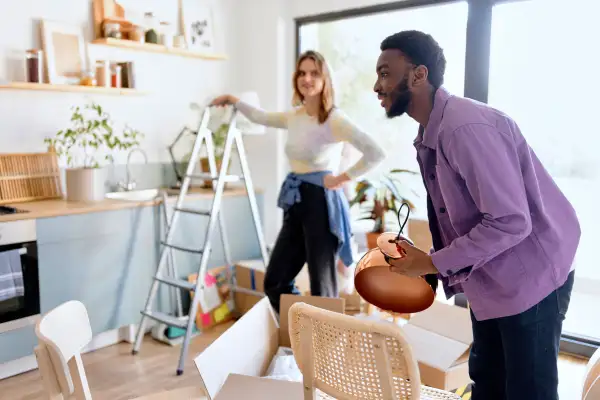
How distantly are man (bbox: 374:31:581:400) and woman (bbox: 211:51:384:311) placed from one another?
1077mm

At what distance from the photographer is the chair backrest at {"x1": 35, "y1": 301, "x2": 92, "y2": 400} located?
1.21 metres

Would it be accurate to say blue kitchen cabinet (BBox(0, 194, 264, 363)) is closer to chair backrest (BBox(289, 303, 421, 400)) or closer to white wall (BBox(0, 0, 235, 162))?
white wall (BBox(0, 0, 235, 162))

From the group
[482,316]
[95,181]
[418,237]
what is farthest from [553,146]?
[95,181]

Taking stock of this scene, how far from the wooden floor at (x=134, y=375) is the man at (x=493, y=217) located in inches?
53.3

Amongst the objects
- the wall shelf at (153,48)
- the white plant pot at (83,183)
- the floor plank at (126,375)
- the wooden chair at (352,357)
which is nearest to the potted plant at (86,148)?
the white plant pot at (83,183)

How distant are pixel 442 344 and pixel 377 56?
1.91 m

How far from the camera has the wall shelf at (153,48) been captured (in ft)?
10.4

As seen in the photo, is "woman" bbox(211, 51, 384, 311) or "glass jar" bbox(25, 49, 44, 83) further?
"glass jar" bbox(25, 49, 44, 83)

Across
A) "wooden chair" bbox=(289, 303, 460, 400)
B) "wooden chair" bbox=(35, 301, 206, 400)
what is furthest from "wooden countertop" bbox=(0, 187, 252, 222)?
"wooden chair" bbox=(289, 303, 460, 400)

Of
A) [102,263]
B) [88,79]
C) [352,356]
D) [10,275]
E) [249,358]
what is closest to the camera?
[352,356]

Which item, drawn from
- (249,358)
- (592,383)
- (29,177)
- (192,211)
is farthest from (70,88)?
(592,383)

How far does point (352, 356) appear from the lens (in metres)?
1.19

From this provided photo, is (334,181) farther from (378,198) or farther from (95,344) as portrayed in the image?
(95,344)

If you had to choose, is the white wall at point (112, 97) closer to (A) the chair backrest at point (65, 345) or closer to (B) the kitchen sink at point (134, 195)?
(B) the kitchen sink at point (134, 195)
